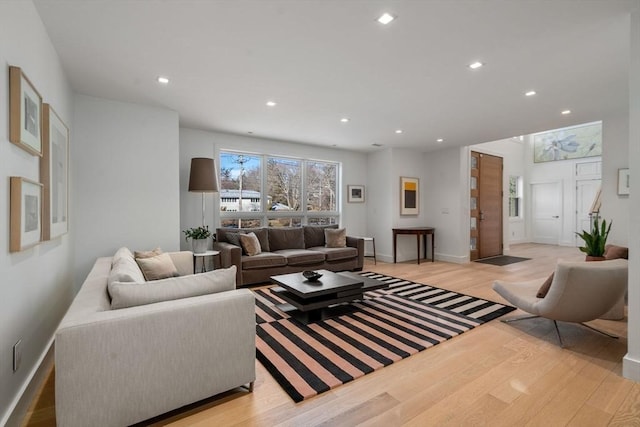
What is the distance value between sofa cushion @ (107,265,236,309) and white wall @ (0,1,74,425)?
501 millimetres

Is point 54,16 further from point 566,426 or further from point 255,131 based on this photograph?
point 566,426

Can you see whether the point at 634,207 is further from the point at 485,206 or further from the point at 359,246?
the point at 485,206

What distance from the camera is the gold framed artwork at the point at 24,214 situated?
158 centimetres

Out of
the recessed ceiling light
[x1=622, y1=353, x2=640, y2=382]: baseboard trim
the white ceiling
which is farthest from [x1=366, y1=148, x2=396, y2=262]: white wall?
the recessed ceiling light

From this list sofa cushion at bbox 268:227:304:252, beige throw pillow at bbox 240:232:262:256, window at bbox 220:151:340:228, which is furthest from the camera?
Answer: window at bbox 220:151:340:228

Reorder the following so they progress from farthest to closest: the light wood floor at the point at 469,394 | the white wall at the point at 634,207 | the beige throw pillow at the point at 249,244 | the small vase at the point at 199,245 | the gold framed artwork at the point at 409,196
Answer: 1. the gold framed artwork at the point at 409,196
2. the beige throw pillow at the point at 249,244
3. the small vase at the point at 199,245
4. the white wall at the point at 634,207
5. the light wood floor at the point at 469,394

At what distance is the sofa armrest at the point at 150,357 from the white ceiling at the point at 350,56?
193 cm

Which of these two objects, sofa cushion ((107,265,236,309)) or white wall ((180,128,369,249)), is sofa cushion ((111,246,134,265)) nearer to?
sofa cushion ((107,265,236,309))

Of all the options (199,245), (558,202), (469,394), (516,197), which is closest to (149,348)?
(469,394)

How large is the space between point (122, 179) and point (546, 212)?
423 inches

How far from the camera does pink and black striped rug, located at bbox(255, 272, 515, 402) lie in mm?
2074

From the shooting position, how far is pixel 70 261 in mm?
3146

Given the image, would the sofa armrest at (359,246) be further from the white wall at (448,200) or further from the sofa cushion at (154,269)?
the sofa cushion at (154,269)

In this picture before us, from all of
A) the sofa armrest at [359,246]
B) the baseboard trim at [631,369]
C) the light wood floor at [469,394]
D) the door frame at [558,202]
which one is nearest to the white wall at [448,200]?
the sofa armrest at [359,246]
